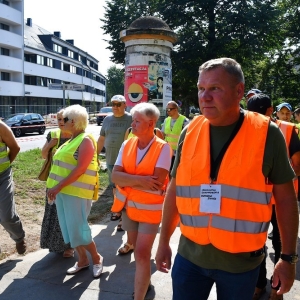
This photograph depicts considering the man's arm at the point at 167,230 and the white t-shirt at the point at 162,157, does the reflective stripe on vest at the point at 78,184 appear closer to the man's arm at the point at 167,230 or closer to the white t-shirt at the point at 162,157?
the white t-shirt at the point at 162,157

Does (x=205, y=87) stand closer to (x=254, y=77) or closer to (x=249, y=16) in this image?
(x=249, y=16)

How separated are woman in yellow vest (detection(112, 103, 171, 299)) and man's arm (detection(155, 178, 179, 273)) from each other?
28.3 inches

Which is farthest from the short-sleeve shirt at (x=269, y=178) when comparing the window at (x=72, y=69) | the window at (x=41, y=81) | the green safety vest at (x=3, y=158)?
the window at (x=72, y=69)

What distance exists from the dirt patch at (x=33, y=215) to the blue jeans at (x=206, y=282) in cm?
309

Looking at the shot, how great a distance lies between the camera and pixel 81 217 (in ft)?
12.9

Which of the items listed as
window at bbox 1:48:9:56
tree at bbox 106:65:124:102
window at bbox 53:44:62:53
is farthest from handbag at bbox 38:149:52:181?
tree at bbox 106:65:124:102

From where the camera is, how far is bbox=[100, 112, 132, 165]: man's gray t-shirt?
578cm

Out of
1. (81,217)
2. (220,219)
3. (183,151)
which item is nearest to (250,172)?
(220,219)

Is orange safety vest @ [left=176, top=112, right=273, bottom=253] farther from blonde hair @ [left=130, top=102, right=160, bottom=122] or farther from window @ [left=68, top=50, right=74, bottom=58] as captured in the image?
window @ [left=68, top=50, right=74, bottom=58]

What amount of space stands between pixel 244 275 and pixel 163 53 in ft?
23.2

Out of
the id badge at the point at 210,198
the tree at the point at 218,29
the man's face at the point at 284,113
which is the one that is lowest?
the id badge at the point at 210,198

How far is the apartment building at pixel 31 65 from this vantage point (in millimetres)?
42769

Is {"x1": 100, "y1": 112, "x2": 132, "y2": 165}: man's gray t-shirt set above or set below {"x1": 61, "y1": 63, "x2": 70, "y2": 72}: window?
below

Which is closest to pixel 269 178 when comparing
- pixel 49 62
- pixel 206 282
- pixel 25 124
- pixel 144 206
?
pixel 206 282
